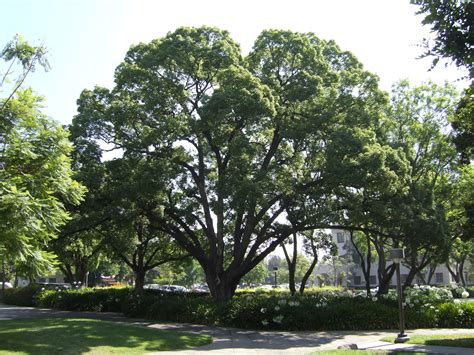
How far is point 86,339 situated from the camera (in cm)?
1328

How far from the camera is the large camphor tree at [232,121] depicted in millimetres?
19516

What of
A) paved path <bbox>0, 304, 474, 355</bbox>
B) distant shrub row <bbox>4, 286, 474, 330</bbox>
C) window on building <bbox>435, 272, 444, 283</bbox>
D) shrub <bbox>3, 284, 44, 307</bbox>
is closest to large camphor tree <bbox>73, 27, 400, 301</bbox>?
distant shrub row <bbox>4, 286, 474, 330</bbox>

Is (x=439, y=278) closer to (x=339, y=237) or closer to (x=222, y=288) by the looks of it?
(x=339, y=237)

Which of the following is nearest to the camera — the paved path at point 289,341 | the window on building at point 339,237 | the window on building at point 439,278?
the paved path at point 289,341

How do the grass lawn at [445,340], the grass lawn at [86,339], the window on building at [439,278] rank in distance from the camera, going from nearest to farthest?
the grass lawn at [86,339] < the grass lawn at [445,340] < the window on building at [439,278]

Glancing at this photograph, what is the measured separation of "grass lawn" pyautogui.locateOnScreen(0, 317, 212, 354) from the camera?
467 inches

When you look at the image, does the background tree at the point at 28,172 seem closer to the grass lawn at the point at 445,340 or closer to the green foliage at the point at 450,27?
the green foliage at the point at 450,27

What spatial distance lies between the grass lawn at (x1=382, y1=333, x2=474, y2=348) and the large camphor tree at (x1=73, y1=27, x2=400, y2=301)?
21.0 feet

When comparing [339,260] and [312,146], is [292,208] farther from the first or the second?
[339,260]

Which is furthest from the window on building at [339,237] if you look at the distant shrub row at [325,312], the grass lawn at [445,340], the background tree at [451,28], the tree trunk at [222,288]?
the background tree at [451,28]

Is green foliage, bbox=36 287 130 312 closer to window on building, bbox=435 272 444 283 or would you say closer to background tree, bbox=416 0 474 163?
background tree, bbox=416 0 474 163

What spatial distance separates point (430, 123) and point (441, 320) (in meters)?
13.9

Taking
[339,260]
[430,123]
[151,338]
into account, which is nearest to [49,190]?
[151,338]

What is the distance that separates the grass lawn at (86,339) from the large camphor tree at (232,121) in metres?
5.99
